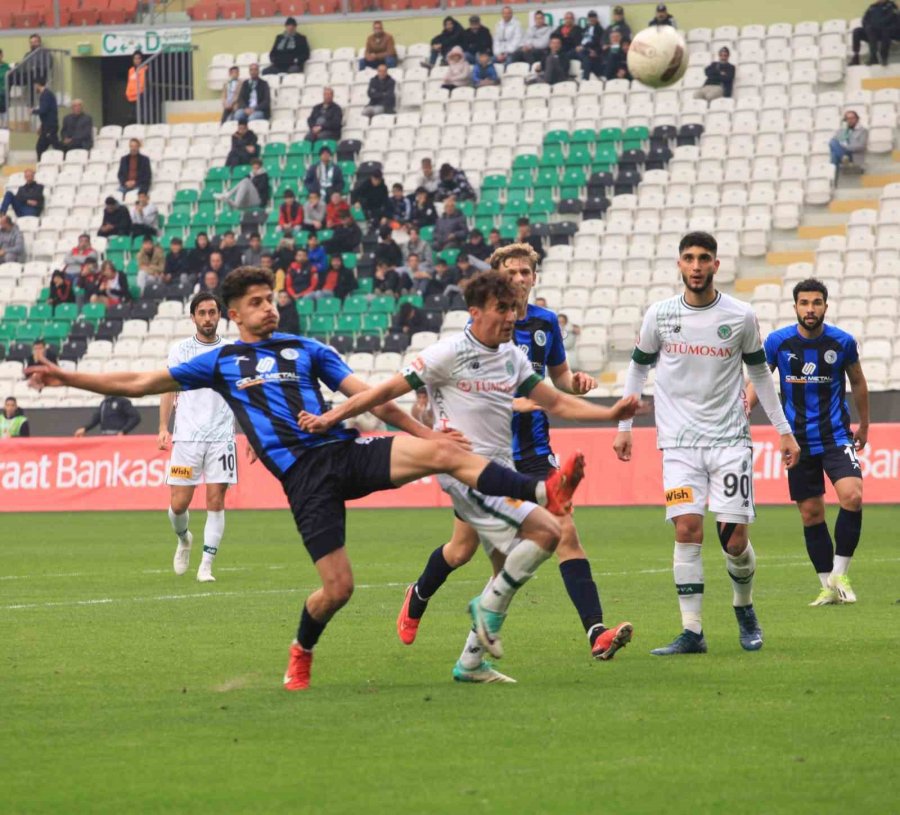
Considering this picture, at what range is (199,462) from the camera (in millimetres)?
15234

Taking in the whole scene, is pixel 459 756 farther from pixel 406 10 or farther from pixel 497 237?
pixel 406 10

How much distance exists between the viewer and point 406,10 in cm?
3716

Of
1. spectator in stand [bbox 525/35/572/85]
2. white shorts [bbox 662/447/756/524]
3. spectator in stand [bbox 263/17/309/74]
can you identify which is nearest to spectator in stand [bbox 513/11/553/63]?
spectator in stand [bbox 525/35/572/85]

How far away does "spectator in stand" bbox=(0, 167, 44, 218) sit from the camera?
116 ft

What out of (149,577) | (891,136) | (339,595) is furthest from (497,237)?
(339,595)

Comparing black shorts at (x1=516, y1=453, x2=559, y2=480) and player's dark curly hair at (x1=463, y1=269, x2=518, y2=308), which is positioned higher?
player's dark curly hair at (x1=463, y1=269, x2=518, y2=308)

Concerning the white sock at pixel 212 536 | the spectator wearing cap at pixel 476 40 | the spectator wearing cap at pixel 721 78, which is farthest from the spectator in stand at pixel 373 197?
the white sock at pixel 212 536

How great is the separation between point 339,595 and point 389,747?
1.50 metres

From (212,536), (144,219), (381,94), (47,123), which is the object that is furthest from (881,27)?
(212,536)

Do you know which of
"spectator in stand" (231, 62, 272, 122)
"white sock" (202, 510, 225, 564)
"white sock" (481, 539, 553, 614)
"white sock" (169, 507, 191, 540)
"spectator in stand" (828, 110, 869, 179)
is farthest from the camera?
"spectator in stand" (231, 62, 272, 122)

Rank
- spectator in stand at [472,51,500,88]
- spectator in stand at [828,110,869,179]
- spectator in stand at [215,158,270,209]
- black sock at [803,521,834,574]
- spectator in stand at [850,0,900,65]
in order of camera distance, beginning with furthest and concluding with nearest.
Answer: spectator in stand at [472,51,500,88] < spectator in stand at [215,158,270,209] < spectator in stand at [850,0,900,65] < spectator in stand at [828,110,869,179] < black sock at [803,521,834,574]

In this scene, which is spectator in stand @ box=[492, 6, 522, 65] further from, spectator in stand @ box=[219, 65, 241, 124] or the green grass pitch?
Answer: the green grass pitch

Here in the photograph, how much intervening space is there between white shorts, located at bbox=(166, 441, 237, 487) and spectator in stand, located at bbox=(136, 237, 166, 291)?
1742 cm

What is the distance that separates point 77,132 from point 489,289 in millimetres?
30569
